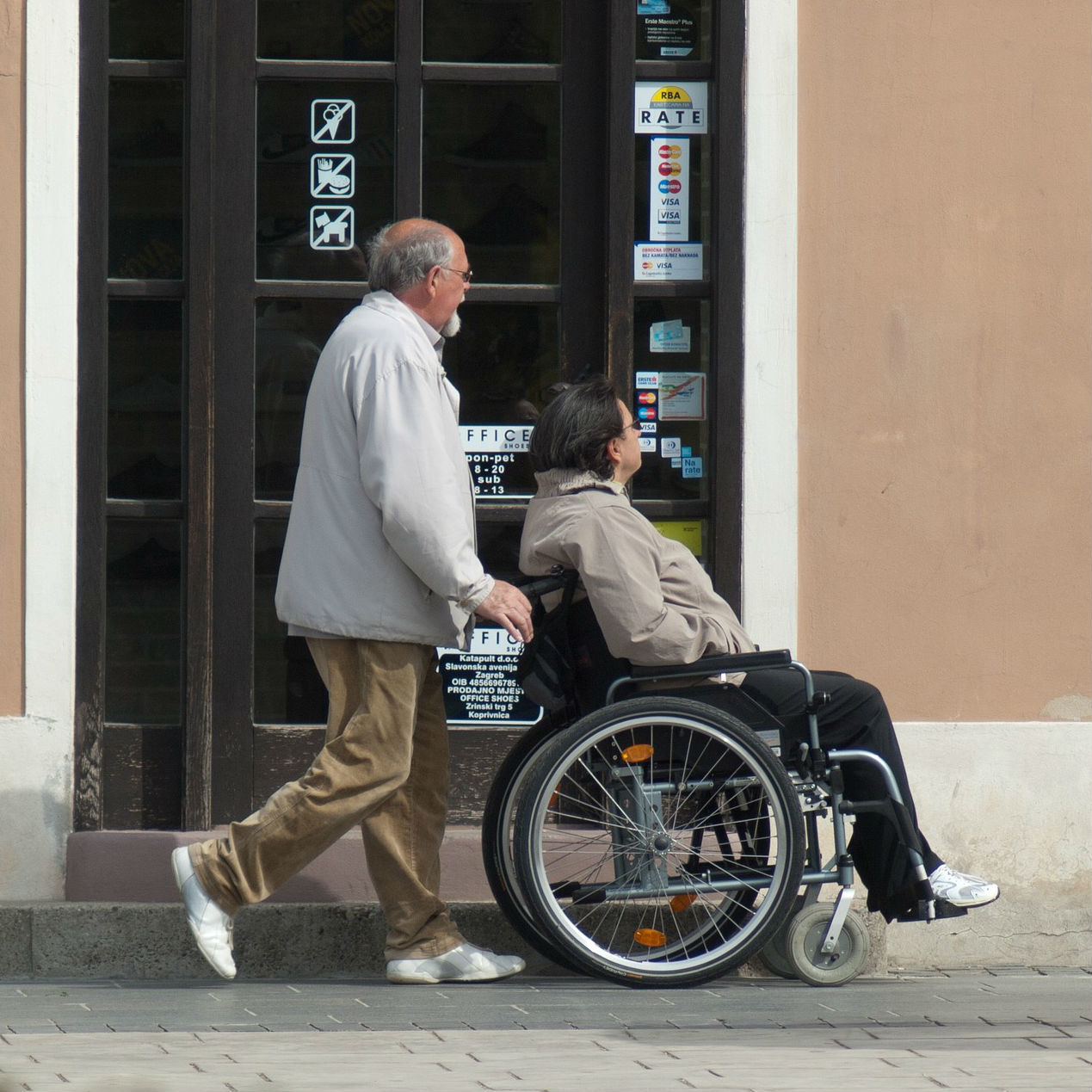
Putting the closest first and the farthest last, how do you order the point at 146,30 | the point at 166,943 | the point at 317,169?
the point at 166,943, the point at 146,30, the point at 317,169

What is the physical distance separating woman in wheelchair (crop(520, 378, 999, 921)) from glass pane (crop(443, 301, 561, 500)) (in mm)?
888

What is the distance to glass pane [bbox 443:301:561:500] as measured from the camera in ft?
19.2

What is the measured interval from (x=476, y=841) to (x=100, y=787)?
Result: 3.85 ft

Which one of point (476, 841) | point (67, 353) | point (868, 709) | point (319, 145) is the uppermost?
point (319, 145)

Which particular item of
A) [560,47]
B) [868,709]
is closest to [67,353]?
[560,47]

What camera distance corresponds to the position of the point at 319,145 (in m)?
5.79

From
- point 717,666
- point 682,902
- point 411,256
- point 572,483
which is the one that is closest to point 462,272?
point 411,256

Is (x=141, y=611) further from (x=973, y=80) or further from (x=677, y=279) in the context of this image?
(x=973, y=80)

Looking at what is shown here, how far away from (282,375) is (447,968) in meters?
1.97

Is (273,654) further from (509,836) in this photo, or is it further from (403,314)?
(403,314)

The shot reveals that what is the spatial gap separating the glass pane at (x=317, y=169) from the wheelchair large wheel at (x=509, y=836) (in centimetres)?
173

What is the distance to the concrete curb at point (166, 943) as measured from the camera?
5.22 metres

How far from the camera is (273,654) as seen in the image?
576 centimetres

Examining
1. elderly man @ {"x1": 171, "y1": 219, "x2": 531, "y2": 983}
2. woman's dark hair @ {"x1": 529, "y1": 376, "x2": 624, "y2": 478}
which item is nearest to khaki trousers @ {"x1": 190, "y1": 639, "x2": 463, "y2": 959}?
elderly man @ {"x1": 171, "y1": 219, "x2": 531, "y2": 983}
